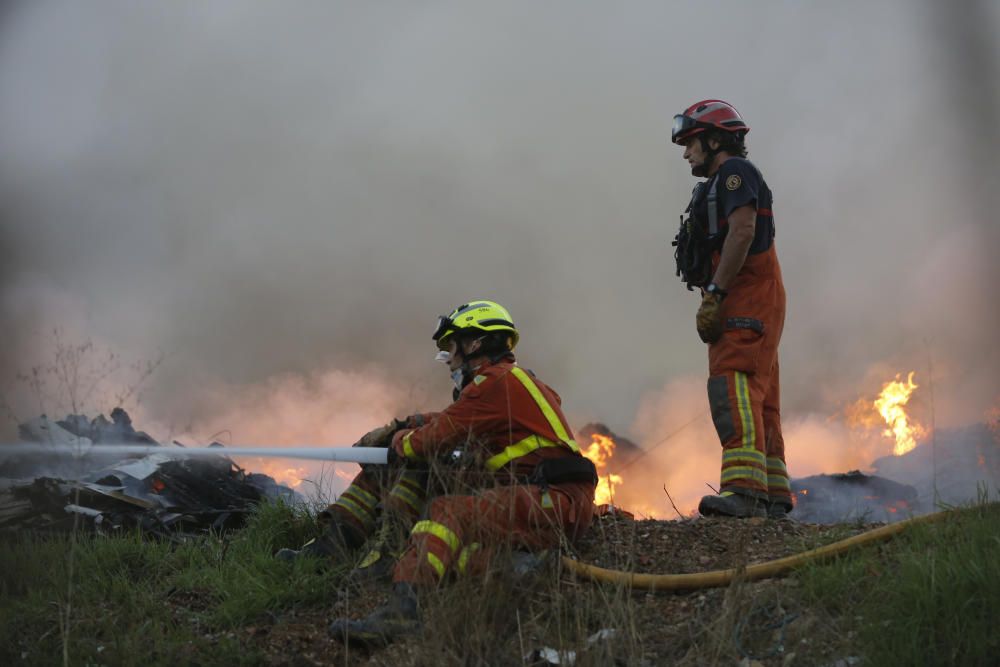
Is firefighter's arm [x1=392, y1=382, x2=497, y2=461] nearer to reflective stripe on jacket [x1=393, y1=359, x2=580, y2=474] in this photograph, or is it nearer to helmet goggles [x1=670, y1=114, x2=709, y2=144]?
reflective stripe on jacket [x1=393, y1=359, x2=580, y2=474]

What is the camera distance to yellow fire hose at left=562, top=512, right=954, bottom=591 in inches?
187

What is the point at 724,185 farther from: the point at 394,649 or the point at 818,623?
the point at 394,649

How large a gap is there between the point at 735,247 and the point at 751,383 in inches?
33.5

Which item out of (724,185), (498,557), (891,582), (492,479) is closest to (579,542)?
(492,479)

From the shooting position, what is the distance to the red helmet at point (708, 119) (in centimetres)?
659

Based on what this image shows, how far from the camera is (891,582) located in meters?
4.16

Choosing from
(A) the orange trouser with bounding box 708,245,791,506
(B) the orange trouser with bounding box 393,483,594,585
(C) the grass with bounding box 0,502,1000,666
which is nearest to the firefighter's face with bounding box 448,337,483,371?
(B) the orange trouser with bounding box 393,483,594,585

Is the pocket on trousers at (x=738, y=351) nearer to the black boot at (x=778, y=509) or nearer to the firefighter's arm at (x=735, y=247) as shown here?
the firefighter's arm at (x=735, y=247)

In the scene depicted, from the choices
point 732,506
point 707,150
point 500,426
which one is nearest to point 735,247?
point 707,150

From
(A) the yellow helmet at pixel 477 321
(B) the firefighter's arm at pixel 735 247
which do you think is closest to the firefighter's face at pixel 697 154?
(B) the firefighter's arm at pixel 735 247

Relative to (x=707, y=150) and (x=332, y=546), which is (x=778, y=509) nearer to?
(x=707, y=150)

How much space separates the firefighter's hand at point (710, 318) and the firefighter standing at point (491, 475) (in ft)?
4.18

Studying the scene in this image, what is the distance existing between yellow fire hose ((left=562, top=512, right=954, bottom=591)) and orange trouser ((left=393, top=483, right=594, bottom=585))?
0.31 m

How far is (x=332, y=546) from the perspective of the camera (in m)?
5.87
